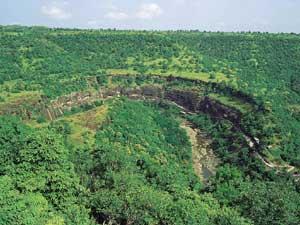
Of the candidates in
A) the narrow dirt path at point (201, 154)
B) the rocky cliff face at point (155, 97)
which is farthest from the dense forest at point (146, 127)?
the narrow dirt path at point (201, 154)

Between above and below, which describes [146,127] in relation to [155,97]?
above

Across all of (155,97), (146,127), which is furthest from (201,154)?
(155,97)

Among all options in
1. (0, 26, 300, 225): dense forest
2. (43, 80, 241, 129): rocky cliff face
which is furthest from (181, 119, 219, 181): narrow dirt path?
(43, 80, 241, 129): rocky cliff face

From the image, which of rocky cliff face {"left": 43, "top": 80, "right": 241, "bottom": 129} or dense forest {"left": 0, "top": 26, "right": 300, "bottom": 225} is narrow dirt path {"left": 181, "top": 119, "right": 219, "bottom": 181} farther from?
rocky cliff face {"left": 43, "top": 80, "right": 241, "bottom": 129}

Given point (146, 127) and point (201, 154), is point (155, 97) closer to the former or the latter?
point (146, 127)

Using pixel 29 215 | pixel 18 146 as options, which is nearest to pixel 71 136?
pixel 18 146

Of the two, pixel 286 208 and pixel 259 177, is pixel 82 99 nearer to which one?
pixel 259 177
